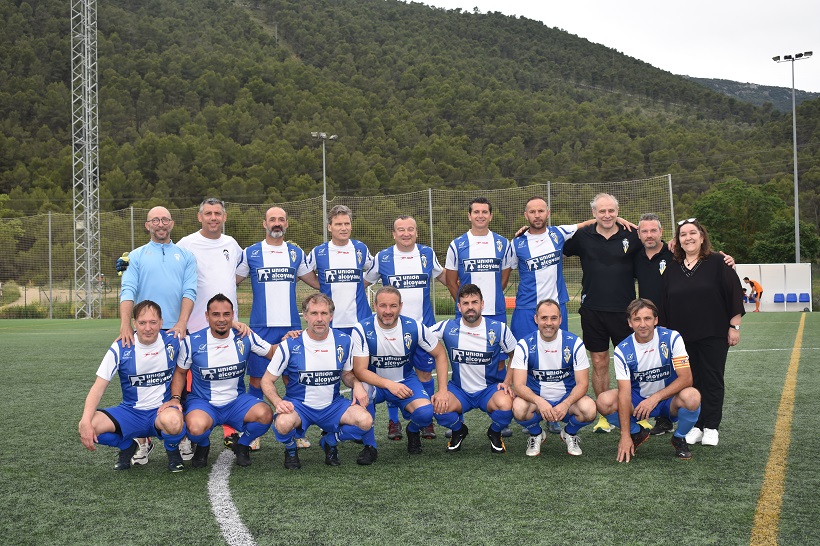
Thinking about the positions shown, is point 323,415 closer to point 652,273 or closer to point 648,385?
point 648,385

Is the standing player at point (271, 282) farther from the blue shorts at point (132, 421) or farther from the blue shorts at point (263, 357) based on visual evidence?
the blue shorts at point (132, 421)

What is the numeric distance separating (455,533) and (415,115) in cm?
4812

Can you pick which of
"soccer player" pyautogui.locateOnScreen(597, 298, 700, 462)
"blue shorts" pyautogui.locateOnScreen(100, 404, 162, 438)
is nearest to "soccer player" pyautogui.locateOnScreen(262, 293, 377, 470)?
"blue shorts" pyautogui.locateOnScreen(100, 404, 162, 438)

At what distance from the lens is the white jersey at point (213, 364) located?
4.25 meters

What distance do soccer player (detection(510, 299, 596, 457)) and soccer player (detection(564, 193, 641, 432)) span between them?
1.96ft

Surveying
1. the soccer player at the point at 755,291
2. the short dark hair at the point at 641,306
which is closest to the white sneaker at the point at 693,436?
the short dark hair at the point at 641,306

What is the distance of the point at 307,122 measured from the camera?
48156 millimetres

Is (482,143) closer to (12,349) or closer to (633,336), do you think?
(12,349)

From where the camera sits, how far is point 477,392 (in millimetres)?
4605

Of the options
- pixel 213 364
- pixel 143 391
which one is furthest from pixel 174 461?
pixel 213 364

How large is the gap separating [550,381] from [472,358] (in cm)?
51

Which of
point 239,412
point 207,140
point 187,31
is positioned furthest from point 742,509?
point 187,31

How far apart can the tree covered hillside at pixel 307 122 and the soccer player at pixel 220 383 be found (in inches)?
1303

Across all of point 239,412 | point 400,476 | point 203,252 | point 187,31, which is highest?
point 187,31
